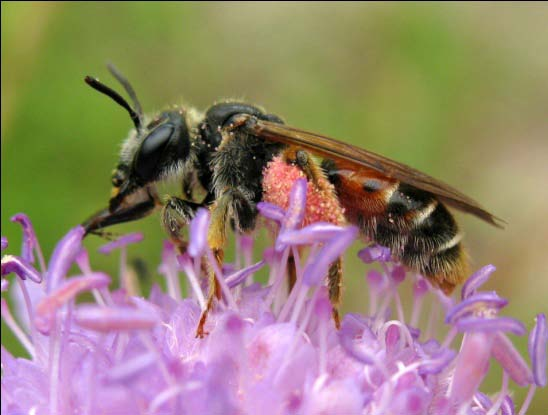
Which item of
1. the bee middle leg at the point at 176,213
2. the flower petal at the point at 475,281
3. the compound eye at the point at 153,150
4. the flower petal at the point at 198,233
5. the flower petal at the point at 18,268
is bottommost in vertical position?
the flower petal at the point at 18,268

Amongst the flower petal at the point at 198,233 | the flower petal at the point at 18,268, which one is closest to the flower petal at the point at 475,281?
the flower petal at the point at 198,233

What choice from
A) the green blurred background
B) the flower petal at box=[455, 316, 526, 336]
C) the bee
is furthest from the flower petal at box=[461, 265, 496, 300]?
the green blurred background

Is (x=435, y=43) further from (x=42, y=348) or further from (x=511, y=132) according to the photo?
(x=42, y=348)

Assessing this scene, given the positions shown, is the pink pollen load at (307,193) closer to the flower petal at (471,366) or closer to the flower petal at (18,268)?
the flower petal at (471,366)

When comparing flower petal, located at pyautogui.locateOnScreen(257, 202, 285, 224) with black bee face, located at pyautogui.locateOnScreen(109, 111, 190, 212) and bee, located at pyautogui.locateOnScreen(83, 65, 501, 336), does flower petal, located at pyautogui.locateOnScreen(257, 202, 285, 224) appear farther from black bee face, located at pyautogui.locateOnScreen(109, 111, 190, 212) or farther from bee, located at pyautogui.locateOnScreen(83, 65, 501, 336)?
black bee face, located at pyautogui.locateOnScreen(109, 111, 190, 212)

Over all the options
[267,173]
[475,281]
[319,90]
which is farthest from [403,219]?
[319,90]

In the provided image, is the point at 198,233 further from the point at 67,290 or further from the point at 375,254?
the point at 375,254

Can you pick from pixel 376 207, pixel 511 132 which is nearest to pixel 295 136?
pixel 376 207
